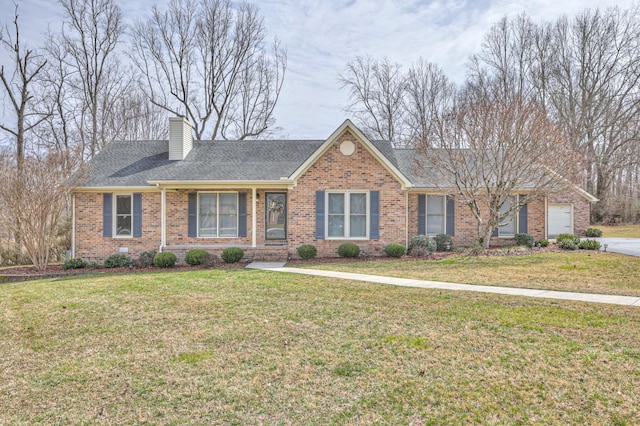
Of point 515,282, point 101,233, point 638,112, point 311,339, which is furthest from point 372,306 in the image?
point 638,112

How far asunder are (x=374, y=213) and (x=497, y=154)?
15.8 feet

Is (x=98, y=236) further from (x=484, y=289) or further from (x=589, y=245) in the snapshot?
(x=589, y=245)

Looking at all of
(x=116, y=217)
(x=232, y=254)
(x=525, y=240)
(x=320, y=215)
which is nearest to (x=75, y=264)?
(x=116, y=217)

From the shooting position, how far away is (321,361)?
4.57 meters

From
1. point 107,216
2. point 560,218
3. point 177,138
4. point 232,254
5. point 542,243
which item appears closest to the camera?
point 232,254

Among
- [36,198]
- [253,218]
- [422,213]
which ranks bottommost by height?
[253,218]

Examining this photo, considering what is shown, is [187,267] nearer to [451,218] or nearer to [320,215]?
[320,215]

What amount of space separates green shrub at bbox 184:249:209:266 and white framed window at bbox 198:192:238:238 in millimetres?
1503

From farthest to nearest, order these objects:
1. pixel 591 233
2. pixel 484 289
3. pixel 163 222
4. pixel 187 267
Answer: pixel 591 233 → pixel 163 222 → pixel 187 267 → pixel 484 289

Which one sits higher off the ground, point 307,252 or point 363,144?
point 363,144

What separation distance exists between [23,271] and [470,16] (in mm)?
19213

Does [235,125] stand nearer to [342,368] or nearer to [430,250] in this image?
[430,250]

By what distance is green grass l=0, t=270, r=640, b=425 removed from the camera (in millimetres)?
3496

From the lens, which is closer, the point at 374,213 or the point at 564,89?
the point at 374,213
